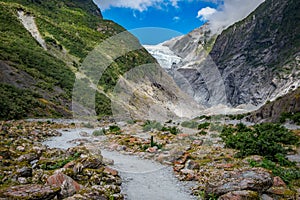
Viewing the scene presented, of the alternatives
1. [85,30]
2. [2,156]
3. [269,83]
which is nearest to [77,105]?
[2,156]

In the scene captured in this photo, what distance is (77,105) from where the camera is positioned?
42.8 m

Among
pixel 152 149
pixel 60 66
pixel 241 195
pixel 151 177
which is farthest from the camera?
pixel 60 66

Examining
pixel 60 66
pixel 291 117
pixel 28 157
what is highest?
pixel 60 66

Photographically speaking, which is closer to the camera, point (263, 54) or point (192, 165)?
point (192, 165)

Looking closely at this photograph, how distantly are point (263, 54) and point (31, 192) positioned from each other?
15360cm

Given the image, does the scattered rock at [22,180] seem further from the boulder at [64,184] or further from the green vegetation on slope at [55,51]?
the green vegetation on slope at [55,51]

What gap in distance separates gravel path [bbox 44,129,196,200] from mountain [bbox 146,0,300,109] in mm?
92470

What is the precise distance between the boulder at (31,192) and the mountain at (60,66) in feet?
79.8

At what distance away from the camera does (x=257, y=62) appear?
14038 centimetres

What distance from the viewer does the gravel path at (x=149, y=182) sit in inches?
264

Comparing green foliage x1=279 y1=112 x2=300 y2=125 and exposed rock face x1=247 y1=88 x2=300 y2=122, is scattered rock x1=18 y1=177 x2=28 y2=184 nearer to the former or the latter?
green foliage x1=279 y1=112 x2=300 y2=125

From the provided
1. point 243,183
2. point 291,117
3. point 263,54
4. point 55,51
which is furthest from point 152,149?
point 263,54

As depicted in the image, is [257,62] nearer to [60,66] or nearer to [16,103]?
[60,66]

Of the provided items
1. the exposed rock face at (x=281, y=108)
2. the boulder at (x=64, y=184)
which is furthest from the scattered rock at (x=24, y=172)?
the exposed rock face at (x=281, y=108)
